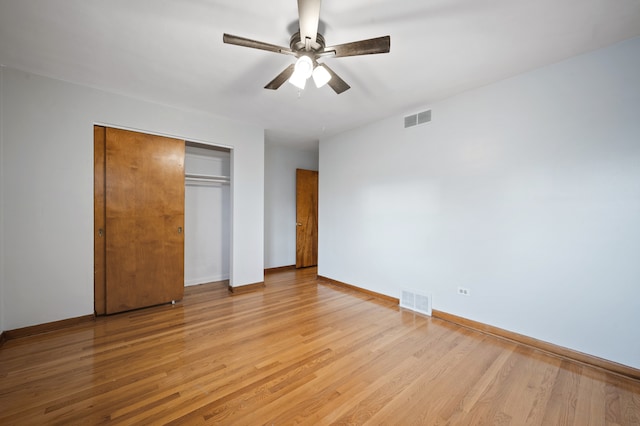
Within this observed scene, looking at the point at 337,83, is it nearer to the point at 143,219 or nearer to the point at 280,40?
the point at 280,40

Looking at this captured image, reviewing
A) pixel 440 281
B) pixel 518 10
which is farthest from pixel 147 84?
pixel 440 281

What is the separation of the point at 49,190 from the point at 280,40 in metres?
2.96

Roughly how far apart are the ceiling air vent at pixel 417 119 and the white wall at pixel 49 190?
→ 350cm

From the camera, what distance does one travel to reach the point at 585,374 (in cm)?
205

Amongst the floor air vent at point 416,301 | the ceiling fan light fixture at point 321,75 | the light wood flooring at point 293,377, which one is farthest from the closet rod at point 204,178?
the floor air vent at point 416,301

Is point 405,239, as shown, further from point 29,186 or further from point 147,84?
point 29,186

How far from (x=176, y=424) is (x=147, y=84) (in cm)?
325

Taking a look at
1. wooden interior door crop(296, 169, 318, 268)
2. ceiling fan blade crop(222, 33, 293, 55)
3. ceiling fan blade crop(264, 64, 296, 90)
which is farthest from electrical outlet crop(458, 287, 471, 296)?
wooden interior door crop(296, 169, 318, 268)

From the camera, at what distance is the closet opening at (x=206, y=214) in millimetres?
4195

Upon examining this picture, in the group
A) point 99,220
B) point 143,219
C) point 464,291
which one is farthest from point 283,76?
point 464,291

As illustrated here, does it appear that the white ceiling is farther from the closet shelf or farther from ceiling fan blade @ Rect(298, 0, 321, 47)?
the closet shelf

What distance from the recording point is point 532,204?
249 cm

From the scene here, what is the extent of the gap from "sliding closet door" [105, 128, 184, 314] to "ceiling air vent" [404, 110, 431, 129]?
10.7 ft

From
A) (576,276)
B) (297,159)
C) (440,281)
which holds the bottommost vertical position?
(440,281)
